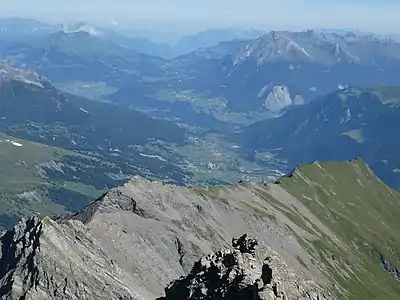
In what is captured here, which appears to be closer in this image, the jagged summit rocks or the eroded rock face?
the jagged summit rocks

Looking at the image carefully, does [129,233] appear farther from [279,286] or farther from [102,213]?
[279,286]

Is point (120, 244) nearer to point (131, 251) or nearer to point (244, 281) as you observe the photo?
point (131, 251)

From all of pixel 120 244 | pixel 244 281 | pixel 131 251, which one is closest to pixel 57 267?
pixel 120 244

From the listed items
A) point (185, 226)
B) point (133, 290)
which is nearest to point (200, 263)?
point (133, 290)

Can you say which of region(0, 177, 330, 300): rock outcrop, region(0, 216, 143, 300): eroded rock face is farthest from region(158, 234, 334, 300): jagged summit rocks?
region(0, 216, 143, 300): eroded rock face

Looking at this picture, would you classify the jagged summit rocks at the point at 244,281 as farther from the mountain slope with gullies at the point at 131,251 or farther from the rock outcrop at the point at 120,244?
the rock outcrop at the point at 120,244

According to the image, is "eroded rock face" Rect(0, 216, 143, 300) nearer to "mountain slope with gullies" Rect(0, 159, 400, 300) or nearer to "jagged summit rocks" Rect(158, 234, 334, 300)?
"mountain slope with gullies" Rect(0, 159, 400, 300)

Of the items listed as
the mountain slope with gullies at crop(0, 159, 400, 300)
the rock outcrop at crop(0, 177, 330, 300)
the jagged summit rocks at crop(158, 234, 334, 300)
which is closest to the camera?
the jagged summit rocks at crop(158, 234, 334, 300)

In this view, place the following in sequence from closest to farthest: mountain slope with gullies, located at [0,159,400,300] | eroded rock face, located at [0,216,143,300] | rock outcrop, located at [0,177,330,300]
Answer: mountain slope with gullies, located at [0,159,400,300], eroded rock face, located at [0,216,143,300], rock outcrop, located at [0,177,330,300]
